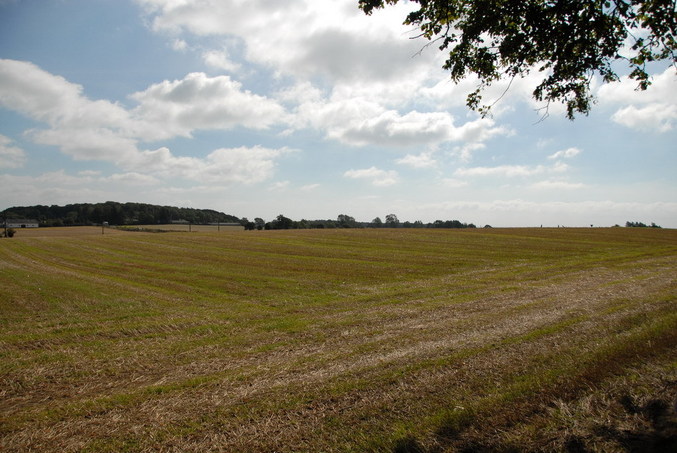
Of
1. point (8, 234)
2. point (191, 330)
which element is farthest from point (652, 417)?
point (8, 234)

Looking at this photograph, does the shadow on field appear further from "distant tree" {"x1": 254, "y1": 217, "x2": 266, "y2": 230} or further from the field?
"distant tree" {"x1": 254, "y1": 217, "x2": 266, "y2": 230}

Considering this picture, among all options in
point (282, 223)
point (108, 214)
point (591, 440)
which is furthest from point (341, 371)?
point (108, 214)

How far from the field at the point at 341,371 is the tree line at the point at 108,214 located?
10475 cm

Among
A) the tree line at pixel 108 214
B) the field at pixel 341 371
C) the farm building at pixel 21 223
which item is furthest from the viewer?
the tree line at pixel 108 214

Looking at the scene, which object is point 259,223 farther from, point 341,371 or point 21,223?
point 341,371

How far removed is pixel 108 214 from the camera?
387ft

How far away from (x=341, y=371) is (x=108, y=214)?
13410 centimetres

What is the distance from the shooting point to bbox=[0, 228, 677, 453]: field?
15.7 ft

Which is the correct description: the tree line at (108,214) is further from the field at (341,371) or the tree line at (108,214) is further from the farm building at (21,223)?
the field at (341,371)

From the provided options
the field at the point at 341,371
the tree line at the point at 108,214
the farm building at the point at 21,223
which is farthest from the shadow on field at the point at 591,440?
the farm building at the point at 21,223

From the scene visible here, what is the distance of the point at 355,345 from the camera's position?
28.3 ft

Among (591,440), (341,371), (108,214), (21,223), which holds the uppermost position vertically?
(108,214)

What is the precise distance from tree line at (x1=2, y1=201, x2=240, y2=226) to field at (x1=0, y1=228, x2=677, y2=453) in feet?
344

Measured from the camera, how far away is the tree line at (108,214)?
379 feet
